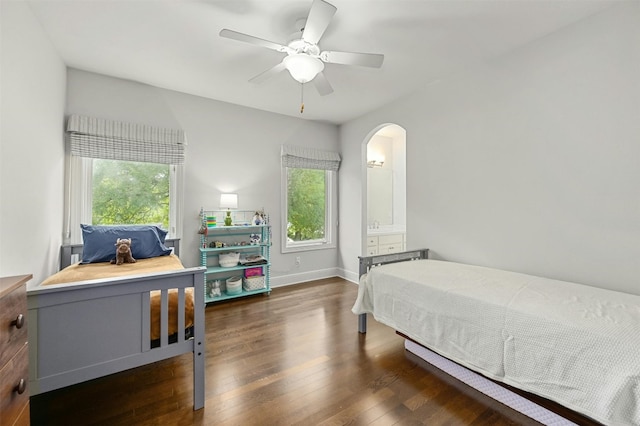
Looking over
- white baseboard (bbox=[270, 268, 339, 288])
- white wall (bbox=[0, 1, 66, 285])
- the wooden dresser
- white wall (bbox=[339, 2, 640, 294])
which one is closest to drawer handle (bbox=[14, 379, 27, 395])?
the wooden dresser

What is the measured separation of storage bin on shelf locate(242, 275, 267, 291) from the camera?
358cm

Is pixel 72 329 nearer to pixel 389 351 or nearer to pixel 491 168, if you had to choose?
pixel 389 351

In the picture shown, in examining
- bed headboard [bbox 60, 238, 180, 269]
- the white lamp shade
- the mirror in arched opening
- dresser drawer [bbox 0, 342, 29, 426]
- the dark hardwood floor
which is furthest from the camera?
the mirror in arched opening

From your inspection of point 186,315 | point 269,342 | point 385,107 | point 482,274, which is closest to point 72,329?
point 186,315

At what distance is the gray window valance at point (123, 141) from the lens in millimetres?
2734

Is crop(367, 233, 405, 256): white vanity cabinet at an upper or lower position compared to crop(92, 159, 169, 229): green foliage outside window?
lower

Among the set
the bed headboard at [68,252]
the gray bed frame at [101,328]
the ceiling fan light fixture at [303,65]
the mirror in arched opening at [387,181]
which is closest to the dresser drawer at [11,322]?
the gray bed frame at [101,328]

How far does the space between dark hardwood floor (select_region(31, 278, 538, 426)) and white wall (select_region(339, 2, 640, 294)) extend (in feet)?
4.22

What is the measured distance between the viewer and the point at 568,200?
2.11m

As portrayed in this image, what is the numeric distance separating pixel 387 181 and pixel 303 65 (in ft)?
11.5

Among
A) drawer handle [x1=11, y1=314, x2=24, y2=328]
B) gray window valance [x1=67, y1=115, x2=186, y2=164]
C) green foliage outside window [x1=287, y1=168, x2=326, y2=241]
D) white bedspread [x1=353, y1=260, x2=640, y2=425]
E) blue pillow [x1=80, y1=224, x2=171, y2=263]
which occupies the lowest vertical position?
white bedspread [x1=353, y1=260, x2=640, y2=425]

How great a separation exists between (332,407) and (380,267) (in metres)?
1.20

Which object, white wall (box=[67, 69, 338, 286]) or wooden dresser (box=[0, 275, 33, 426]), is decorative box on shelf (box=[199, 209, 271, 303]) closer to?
white wall (box=[67, 69, 338, 286])

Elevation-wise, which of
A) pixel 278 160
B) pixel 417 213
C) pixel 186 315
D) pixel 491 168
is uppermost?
pixel 278 160
